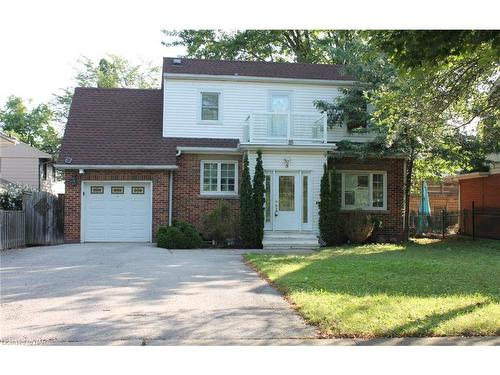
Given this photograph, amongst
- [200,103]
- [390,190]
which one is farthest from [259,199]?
[390,190]

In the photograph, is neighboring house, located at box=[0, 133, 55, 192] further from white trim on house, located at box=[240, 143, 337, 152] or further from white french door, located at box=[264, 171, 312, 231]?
white french door, located at box=[264, 171, 312, 231]

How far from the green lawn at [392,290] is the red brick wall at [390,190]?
438 centimetres

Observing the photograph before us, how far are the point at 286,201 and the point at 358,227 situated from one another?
263cm

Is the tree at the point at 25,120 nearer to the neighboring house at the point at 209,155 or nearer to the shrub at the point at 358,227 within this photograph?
the neighboring house at the point at 209,155

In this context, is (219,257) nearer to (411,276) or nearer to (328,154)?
(411,276)

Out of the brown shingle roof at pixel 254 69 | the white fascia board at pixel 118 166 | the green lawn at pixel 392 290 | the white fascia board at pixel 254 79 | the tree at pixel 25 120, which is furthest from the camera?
the tree at pixel 25 120

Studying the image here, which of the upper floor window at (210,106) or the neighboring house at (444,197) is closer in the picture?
the upper floor window at (210,106)

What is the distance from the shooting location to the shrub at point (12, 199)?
17.8 meters

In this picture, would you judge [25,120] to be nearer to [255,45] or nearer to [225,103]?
[255,45]

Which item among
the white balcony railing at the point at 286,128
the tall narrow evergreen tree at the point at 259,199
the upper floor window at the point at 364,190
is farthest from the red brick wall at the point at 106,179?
the upper floor window at the point at 364,190

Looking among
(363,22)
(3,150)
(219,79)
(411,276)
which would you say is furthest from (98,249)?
(3,150)

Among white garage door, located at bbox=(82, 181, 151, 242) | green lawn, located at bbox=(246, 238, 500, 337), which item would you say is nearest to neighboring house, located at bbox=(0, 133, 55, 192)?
white garage door, located at bbox=(82, 181, 151, 242)

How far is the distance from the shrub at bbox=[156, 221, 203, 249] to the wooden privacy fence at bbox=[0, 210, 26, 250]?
14.1 ft

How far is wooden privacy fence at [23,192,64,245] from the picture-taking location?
702 inches
